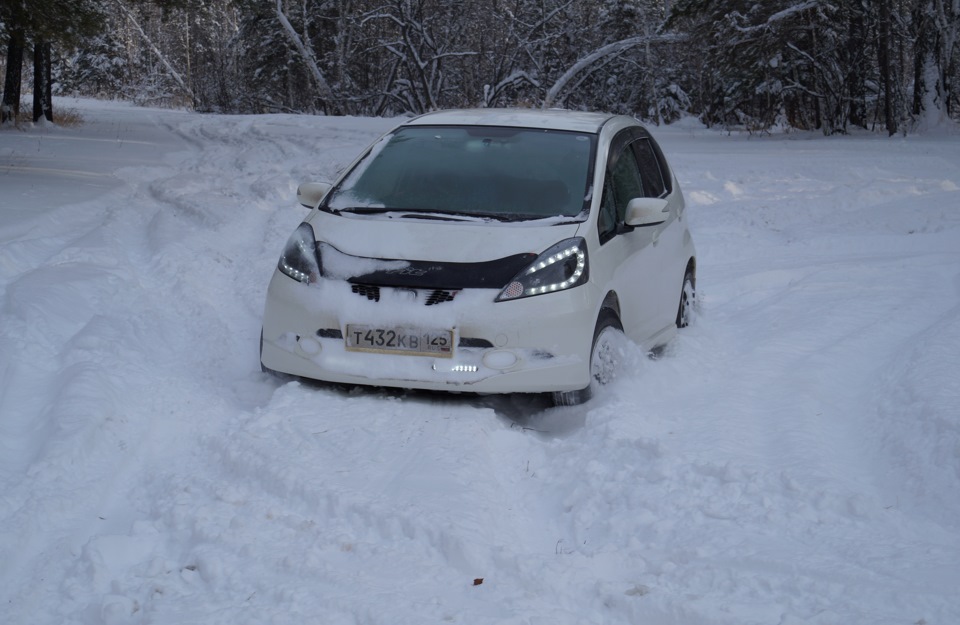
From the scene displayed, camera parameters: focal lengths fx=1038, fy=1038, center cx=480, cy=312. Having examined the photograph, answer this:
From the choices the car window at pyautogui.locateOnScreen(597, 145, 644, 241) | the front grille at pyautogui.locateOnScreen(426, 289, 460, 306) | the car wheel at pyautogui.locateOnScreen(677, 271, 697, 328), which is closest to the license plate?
the front grille at pyautogui.locateOnScreen(426, 289, 460, 306)

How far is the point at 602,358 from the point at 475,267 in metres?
0.89

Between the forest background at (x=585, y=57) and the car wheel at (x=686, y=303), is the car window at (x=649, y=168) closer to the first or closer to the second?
the car wheel at (x=686, y=303)

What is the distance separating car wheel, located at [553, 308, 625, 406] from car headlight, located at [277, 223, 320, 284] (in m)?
1.44

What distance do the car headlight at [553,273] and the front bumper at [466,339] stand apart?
0.05 meters

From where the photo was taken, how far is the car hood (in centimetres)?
534

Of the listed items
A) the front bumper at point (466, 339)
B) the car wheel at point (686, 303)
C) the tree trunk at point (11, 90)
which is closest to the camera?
the front bumper at point (466, 339)

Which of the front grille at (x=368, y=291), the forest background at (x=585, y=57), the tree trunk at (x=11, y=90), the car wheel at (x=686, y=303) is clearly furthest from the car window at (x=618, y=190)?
the tree trunk at (x=11, y=90)

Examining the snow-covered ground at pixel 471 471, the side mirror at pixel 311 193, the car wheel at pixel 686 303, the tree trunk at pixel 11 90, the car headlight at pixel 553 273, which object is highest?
the tree trunk at pixel 11 90

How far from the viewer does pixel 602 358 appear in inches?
220

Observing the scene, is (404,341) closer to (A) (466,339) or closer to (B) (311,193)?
(A) (466,339)

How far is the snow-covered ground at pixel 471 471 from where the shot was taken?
344cm

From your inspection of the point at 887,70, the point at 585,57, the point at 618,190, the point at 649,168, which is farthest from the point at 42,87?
the point at 618,190

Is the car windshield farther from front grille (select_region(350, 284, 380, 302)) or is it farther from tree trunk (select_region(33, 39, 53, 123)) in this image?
tree trunk (select_region(33, 39, 53, 123))

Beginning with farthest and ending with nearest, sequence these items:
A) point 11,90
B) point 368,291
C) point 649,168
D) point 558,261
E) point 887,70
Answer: point 11,90, point 887,70, point 649,168, point 558,261, point 368,291
